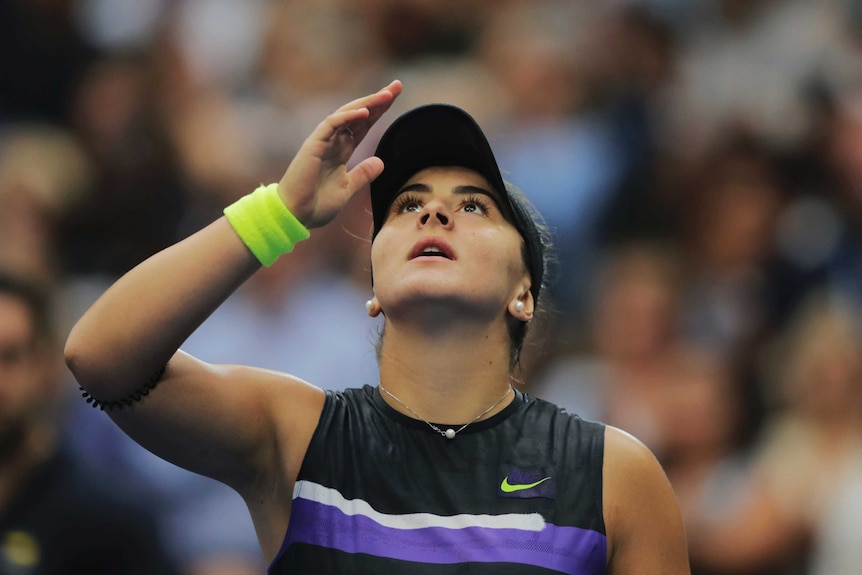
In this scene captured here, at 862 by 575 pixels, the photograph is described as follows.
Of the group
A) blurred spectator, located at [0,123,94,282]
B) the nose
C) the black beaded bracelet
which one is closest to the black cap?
the nose

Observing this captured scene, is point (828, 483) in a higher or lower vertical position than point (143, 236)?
lower

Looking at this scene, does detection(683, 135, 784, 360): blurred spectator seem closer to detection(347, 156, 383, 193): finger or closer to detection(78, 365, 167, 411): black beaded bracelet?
detection(347, 156, 383, 193): finger

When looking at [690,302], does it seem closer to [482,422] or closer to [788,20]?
[788,20]

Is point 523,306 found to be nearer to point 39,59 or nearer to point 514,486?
point 514,486

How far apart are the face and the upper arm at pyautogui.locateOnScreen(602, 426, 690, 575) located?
39 cm

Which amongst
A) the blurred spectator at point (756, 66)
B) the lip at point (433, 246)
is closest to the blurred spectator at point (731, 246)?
the blurred spectator at point (756, 66)

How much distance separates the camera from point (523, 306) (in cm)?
230

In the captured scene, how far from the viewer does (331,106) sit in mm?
4629

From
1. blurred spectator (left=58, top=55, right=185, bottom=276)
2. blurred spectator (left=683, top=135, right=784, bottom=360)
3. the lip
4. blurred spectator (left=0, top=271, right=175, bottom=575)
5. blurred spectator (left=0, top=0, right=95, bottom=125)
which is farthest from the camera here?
blurred spectator (left=0, top=0, right=95, bottom=125)

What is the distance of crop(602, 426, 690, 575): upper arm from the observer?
2049 millimetres

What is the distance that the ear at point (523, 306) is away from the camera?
7.45 feet

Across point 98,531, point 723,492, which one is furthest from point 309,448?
point 723,492

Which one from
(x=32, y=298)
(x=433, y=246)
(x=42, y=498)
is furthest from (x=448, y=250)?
(x=32, y=298)

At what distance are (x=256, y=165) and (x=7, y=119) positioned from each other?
3.34ft
